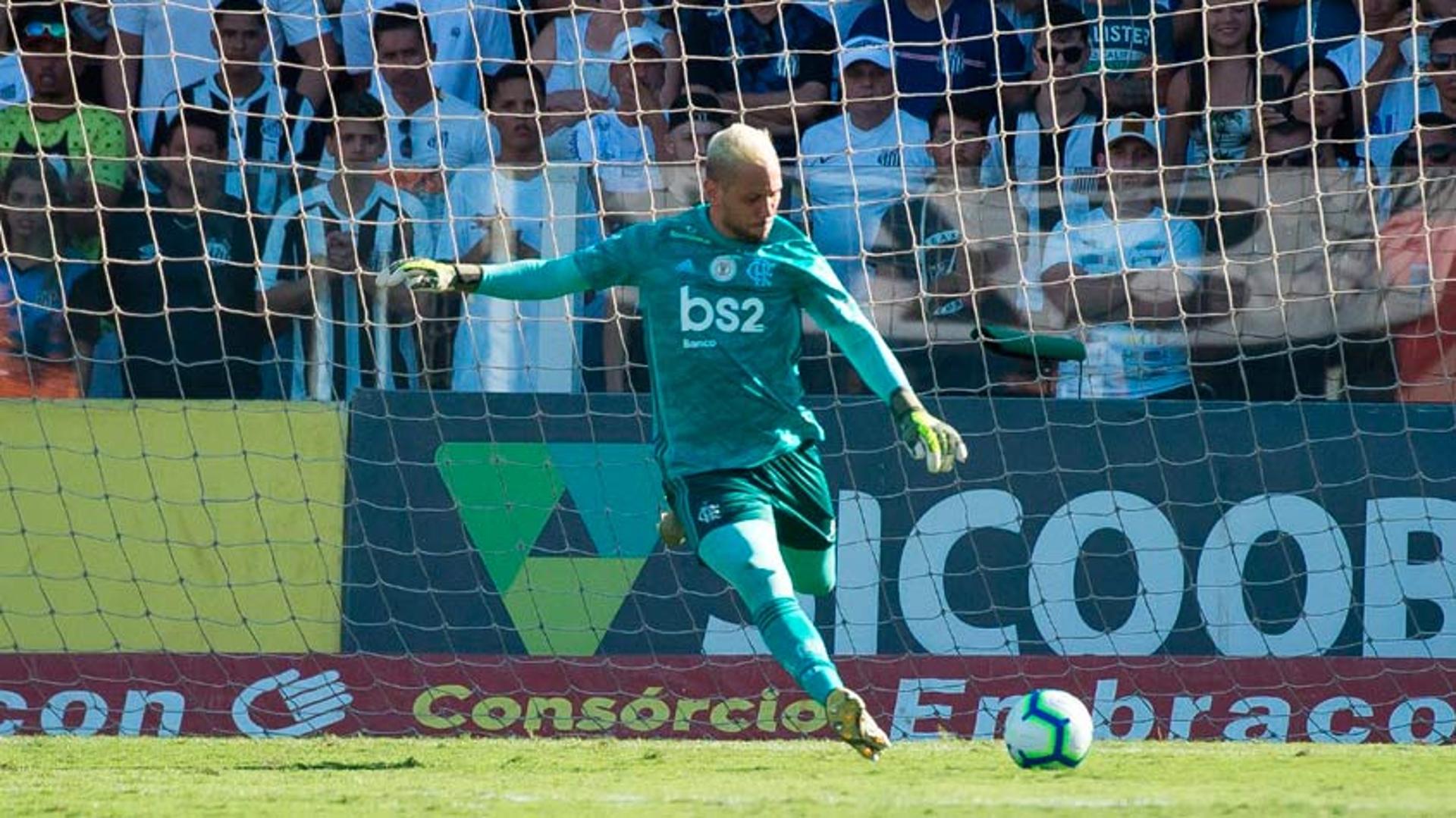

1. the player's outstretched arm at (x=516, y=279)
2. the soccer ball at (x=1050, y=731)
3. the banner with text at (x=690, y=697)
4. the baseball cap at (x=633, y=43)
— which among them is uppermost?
the baseball cap at (x=633, y=43)

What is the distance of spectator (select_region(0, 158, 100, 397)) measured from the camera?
9.82 meters

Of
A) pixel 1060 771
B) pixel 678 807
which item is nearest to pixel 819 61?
pixel 1060 771

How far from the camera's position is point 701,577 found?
941 centimetres

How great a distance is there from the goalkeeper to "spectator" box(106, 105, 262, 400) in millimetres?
3410

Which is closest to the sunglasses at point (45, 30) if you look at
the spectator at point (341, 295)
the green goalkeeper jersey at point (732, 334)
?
the spectator at point (341, 295)

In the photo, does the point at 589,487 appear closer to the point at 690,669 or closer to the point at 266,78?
the point at 690,669

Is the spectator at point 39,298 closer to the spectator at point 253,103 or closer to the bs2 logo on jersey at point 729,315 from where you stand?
the spectator at point 253,103

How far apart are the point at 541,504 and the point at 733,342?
3.00 meters

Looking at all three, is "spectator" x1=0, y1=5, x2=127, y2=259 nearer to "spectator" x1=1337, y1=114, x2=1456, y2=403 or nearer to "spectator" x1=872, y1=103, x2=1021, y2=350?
"spectator" x1=872, y1=103, x2=1021, y2=350

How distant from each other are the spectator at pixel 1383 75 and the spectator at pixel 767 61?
8.43ft

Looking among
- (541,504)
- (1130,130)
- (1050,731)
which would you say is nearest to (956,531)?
(541,504)

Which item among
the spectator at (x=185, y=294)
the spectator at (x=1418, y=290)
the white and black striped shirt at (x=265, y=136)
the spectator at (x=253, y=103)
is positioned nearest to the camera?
the spectator at (x=1418, y=290)

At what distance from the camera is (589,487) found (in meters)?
9.41

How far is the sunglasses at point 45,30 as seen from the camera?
11.0 metres
